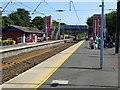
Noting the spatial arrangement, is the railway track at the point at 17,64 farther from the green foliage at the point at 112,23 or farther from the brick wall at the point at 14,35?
the green foliage at the point at 112,23

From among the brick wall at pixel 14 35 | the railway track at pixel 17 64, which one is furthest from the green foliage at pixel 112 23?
the railway track at pixel 17 64

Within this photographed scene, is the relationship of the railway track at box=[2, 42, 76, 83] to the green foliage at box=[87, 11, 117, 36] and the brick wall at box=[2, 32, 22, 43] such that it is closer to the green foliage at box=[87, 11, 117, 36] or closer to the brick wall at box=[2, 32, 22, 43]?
the brick wall at box=[2, 32, 22, 43]

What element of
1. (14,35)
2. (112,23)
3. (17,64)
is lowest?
(17,64)

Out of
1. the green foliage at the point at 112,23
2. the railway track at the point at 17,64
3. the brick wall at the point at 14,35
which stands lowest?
the railway track at the point at 17,64

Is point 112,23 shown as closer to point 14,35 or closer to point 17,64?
point 14,35

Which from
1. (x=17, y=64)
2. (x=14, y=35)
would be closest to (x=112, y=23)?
(x=14, y=35)

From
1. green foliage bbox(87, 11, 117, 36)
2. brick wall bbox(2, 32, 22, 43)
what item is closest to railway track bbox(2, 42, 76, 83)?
brick wall bbox(2, 32, 22, 43)

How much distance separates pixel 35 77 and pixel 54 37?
71098 mm

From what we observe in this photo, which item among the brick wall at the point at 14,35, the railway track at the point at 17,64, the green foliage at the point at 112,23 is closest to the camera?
the railway track at the point at 17,64

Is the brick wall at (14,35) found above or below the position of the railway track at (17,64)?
above

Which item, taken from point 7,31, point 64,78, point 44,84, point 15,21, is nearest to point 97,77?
point 64,78

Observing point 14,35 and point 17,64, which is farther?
point 14,35

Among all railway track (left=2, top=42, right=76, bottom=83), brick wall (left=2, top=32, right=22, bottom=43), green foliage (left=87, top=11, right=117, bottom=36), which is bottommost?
railway track (left=2, top=42, right=76, bottom=83)

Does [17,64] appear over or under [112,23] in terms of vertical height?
under
